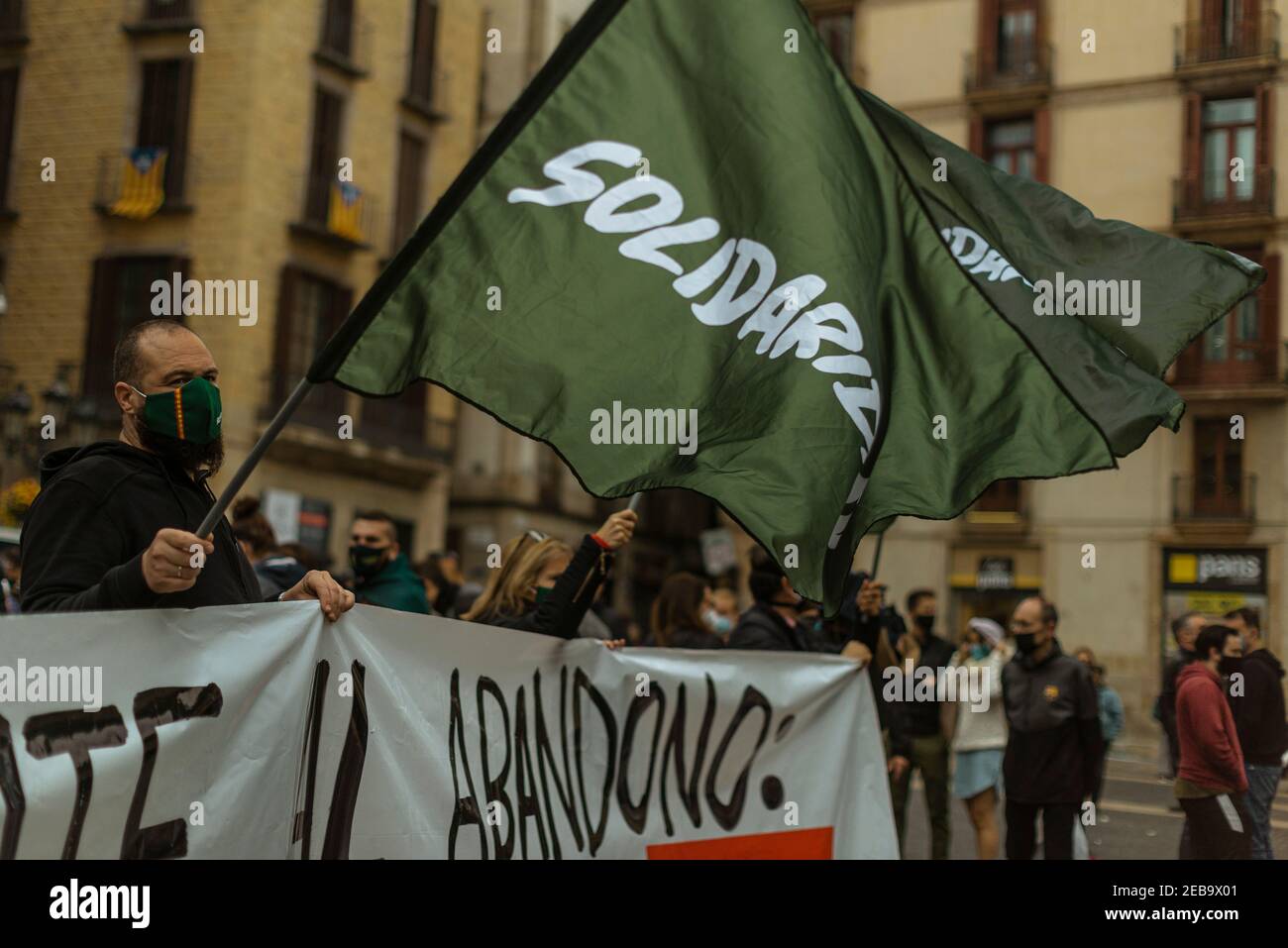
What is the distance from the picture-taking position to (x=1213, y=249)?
19.5 ft

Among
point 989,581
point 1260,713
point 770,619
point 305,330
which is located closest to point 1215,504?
point 989,581

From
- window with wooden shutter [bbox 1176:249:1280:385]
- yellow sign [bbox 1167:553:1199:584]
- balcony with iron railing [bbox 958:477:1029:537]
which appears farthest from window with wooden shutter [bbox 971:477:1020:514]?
Result: window with wooden shutter [bbox 1176:249:1280:385]

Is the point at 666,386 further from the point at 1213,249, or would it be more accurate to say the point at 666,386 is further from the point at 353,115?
the point at 353,115

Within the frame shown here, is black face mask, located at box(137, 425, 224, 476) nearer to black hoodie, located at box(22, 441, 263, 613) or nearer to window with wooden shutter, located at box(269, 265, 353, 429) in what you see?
black hoodie, located at box(22, 441, 263, 613)

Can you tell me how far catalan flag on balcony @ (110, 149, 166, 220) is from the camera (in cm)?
2836

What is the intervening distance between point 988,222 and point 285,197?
24.9 meters

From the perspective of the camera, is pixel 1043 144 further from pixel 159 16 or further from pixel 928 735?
pixel 928 735

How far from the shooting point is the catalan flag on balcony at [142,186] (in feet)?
93.0

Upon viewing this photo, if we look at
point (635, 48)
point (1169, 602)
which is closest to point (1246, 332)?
point (1169, 602)

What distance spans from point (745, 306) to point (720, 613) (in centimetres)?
802

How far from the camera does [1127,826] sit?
13.8m

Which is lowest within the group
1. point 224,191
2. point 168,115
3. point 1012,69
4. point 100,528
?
point 100,528

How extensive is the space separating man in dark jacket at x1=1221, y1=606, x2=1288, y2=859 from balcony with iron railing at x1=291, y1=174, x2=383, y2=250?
22.3m
